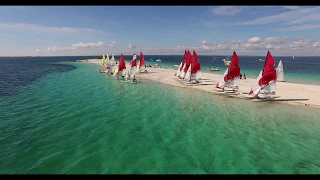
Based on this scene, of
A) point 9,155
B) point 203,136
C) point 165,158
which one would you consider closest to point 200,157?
Answer: point 165,158

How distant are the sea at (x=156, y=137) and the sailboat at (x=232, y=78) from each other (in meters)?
7.07

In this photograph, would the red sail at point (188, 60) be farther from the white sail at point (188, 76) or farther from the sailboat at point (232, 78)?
the sailboat at point (232, 78)

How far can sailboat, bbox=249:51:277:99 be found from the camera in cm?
3678

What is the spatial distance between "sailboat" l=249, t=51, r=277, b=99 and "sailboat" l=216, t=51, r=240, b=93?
16.3 ft

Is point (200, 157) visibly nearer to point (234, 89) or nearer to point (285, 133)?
point (285, 133)

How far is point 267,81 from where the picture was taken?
124ft

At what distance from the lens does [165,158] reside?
61.8 ft

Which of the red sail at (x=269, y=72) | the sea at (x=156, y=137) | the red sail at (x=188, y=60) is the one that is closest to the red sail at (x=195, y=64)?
the red sail at (x=188, y=60)

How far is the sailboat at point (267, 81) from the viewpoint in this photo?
3678cm

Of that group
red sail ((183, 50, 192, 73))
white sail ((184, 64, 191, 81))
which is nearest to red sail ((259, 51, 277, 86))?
white sail ((184, 64, 191, 81))

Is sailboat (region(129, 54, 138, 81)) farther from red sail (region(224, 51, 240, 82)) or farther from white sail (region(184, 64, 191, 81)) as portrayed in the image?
red sail (region(224, 51, 240, 82))

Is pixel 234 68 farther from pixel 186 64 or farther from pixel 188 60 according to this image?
pixel 186 64
